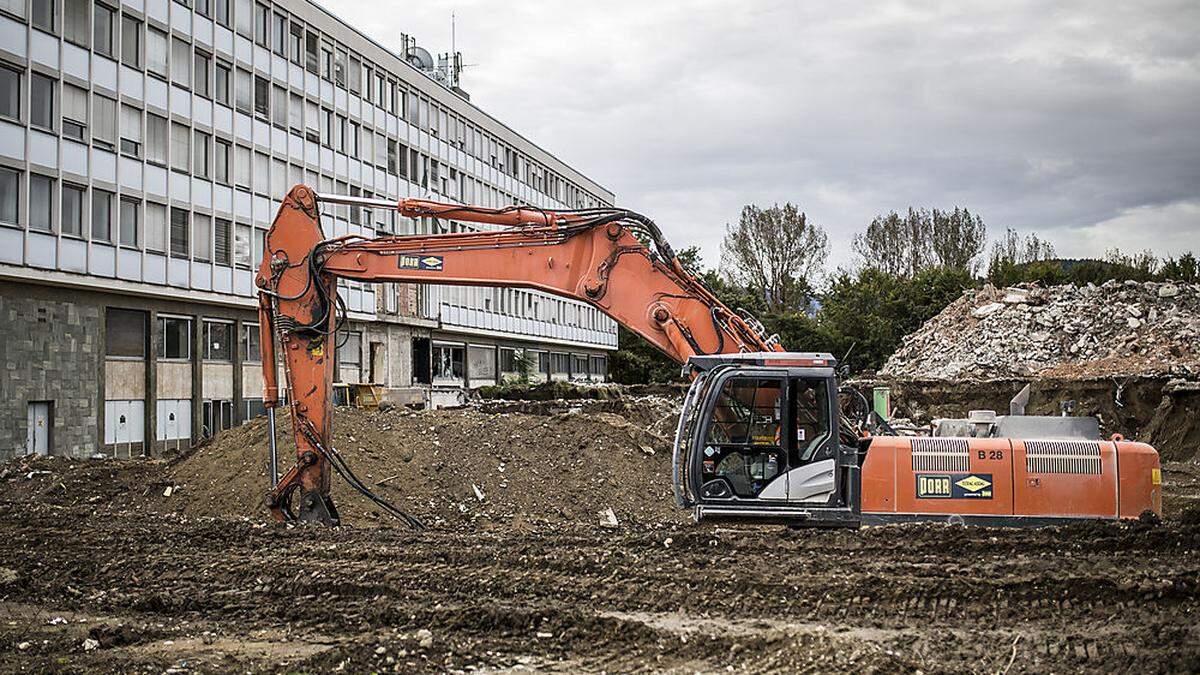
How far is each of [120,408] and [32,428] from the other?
10.5 ft

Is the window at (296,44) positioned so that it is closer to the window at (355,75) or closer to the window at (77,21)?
the window at (355,75)

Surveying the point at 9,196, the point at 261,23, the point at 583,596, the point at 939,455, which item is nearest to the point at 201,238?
the point at 9,196

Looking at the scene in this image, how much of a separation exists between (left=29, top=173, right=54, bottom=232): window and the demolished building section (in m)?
24.6

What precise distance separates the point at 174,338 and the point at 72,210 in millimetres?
5659

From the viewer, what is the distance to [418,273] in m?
13.9

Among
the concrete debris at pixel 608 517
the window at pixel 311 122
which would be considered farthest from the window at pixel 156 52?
the concrete debris at pixel 608 517

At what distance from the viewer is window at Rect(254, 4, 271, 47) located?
125ft

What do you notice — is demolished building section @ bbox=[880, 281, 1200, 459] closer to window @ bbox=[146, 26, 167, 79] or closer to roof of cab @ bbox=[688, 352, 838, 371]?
roof of cab @ bbox=[688, 352, 838, 371]

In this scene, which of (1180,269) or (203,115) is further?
(1180,269)

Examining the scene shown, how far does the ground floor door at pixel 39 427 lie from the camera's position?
28531mm

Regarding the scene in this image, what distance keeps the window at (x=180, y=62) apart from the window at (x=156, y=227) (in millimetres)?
Result: 4053

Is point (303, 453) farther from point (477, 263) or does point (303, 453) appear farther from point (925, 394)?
point (925, 394)

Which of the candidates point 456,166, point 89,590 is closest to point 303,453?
point 89,590

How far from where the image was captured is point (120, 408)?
3164 cm
